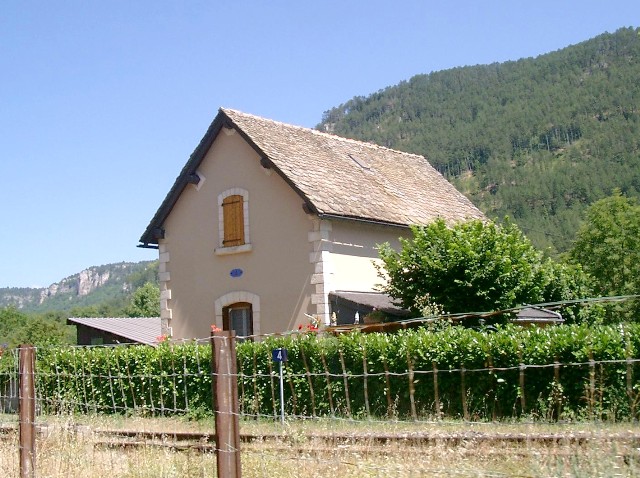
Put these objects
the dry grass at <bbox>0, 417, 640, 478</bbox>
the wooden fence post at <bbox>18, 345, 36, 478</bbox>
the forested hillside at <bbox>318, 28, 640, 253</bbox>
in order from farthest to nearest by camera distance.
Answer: the forested hillside at <bbox>318, 28, 640, 253</bbox> → the wooden fence post at <bbox>18, 345, 36, 478</bbox> → the dry grass at <bbox>0, 417, 640, 478</bbox>

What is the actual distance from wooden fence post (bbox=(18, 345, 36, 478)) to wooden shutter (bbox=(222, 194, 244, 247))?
13.5 meters

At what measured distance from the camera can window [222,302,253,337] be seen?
2192 cm

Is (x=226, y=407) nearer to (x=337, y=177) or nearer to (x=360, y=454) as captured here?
(x=360, y=454)

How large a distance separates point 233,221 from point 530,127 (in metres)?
123

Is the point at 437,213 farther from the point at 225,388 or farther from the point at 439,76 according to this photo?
the point at 439,76

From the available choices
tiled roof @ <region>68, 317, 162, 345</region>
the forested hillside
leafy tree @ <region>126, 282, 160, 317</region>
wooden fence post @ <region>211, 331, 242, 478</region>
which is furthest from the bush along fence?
leafy tree @ <region>126, 282, 160, 317</region>

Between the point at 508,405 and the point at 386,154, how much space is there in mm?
17429

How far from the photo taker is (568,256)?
4644 centimetres

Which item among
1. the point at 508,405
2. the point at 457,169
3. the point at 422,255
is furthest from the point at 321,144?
the point at 457,169

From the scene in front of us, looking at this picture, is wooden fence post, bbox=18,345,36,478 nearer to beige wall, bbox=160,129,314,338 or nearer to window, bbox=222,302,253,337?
beige wall, bbox=160,129,314,338

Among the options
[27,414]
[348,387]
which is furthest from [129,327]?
[27,414]

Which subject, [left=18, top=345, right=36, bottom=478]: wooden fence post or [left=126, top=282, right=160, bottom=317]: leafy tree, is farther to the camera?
[left=126, top=282, right=160, bottom=317]: leafy tree

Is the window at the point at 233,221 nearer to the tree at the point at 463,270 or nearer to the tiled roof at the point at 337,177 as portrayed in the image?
the tiled roof at the point at 337,177

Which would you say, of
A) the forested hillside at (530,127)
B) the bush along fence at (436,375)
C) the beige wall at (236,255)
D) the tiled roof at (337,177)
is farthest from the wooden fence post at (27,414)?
the forested hillside at (530,127)
